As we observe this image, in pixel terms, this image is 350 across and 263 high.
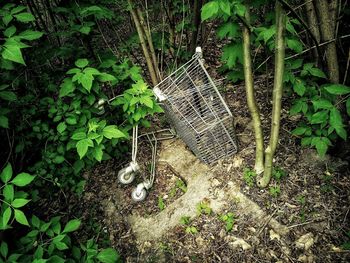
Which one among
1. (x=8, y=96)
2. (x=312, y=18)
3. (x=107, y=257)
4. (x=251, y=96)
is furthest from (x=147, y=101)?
(x=312, y=18)

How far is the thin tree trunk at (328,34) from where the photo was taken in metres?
2.17

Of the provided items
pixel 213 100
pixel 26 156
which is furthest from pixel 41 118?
pixel 213 100

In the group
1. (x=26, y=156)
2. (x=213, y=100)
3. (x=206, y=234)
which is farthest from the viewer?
(x=213, y=100)

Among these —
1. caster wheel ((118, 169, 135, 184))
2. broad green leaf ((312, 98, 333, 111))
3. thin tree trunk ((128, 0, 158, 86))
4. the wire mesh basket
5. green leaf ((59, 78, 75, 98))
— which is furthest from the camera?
caster wheel ((118, 169, 135, 184))

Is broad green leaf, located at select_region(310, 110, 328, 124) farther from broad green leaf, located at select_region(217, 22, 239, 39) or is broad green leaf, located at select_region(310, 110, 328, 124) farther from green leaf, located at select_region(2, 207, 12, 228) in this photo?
green leaf, located at select_region(2, 207, 12, 228)

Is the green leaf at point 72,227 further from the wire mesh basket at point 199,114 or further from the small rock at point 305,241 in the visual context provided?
the small rock at point 305,241

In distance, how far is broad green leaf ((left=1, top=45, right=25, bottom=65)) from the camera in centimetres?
163

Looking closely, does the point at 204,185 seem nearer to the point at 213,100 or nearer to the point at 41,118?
the point at 213,100

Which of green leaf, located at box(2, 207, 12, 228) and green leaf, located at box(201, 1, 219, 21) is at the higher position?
green leaf, located at box(201, 1, 219, 21)

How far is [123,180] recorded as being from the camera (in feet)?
10.1

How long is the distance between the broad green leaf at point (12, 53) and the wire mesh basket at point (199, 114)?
1253 millimetres

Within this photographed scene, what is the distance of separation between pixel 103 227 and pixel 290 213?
1840 mm

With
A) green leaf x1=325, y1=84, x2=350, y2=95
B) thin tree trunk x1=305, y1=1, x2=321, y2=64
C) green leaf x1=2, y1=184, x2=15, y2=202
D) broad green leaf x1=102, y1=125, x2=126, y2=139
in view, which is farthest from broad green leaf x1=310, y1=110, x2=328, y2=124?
green leaf x1=2, y1=184, x2=15, y2=202

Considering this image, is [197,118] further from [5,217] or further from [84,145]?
[5,217]
